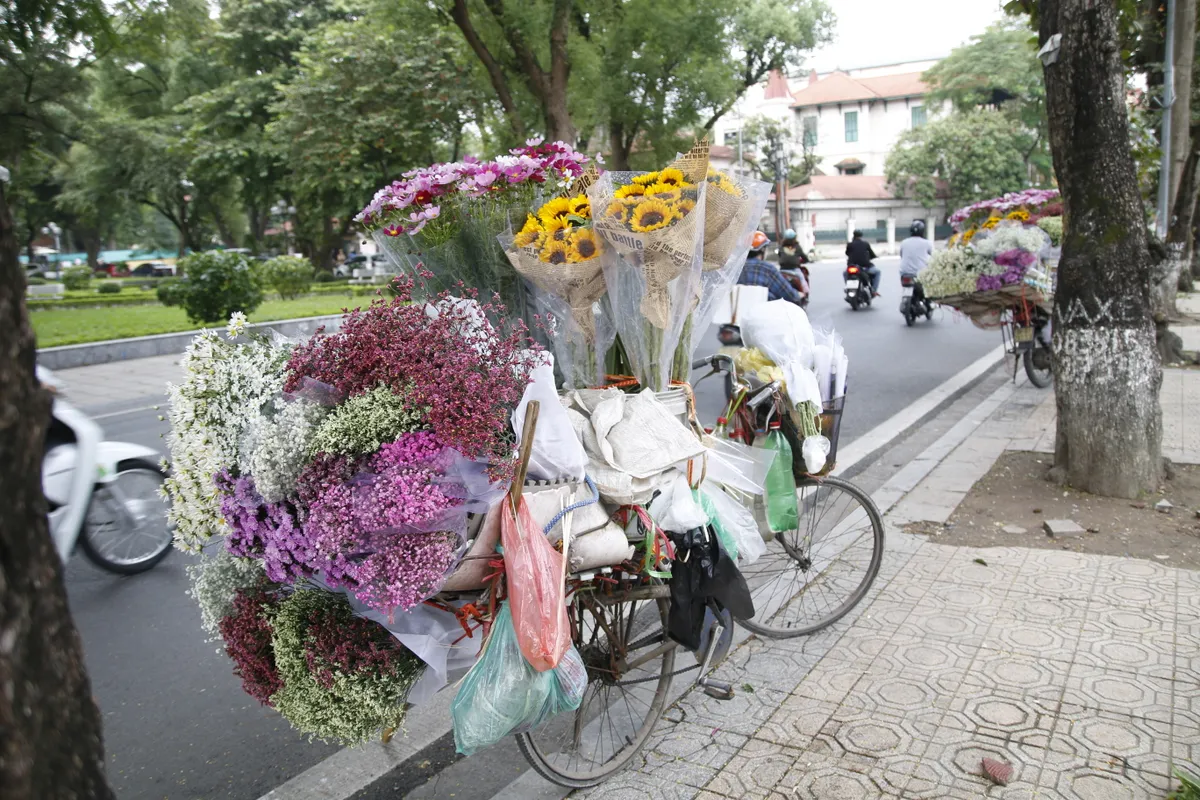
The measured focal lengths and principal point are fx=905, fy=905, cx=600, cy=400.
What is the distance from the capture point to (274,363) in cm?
251

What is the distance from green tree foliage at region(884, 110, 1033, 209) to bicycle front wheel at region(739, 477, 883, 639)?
49.6 metres

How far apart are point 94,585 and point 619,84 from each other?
15.6 metres

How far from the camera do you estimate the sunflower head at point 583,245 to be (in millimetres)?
2855

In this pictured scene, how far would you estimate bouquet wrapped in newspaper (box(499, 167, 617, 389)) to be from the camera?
2.84m

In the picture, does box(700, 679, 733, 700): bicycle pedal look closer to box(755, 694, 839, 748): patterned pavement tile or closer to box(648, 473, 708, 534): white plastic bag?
box(755, 694, 839, 748): patterned pavement tile

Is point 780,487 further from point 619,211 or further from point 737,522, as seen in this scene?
point 619,211

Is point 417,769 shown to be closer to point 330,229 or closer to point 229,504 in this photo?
point 229,504

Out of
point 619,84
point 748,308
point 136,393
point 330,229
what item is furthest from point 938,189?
point 748,308

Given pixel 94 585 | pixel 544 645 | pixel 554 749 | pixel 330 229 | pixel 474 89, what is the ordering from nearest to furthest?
pixel 544 645
pixel 554 749
pixel 94 585
pixel 474 89
pixel 330 229

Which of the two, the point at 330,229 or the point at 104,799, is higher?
the point at 330,229

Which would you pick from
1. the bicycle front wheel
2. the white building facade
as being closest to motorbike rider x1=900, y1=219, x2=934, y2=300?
the bicycle front wheel

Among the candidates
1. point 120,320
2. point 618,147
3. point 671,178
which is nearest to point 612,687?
point 671,178

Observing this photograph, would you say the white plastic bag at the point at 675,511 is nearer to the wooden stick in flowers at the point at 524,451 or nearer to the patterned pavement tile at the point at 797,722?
the wooden stick in flowers at the point at 524,451

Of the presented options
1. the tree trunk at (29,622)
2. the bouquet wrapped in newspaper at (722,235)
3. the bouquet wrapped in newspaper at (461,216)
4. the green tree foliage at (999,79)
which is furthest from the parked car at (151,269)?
the tree trunk at (29,622)
